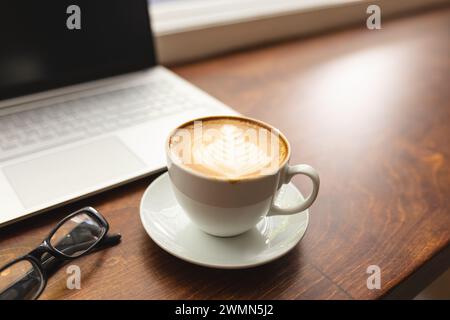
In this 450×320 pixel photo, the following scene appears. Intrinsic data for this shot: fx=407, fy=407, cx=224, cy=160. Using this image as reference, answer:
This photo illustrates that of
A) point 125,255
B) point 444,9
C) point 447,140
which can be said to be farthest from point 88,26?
point 444,9

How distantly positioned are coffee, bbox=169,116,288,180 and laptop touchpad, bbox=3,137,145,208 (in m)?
0.12

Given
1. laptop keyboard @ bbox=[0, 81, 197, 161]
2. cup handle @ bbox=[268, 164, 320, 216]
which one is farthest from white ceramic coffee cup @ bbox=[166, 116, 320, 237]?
laptop keyboard @ bbox=[0, 81, 197, 161]

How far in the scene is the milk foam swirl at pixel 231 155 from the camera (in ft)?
1.34

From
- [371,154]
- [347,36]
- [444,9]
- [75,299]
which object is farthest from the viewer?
[444,9]

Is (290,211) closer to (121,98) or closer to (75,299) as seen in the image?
(75,299)

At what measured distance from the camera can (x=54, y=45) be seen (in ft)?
2.21

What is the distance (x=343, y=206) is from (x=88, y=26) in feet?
1.67

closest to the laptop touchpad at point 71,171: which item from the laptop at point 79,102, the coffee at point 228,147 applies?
the laptop at point 79,102

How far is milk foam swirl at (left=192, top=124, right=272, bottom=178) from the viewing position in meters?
0.41

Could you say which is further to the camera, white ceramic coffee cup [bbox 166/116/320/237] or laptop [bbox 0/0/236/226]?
laptop [bbox 0/0/236/226]

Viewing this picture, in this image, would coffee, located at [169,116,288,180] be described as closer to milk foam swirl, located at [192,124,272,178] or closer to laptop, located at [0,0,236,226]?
milk foam swirl, located at [192,124,272,178]

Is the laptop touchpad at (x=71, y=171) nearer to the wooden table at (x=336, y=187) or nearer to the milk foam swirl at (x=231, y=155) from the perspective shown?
the wooden table at (x=336, y=187)

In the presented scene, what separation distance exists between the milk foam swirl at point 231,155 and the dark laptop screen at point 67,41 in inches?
14.5

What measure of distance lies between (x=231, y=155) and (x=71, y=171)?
0.22m
